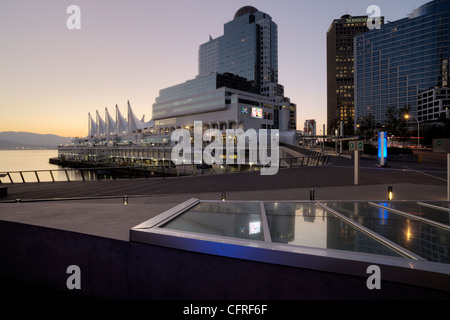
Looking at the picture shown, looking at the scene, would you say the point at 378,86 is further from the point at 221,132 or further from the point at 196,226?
the point at 196,226

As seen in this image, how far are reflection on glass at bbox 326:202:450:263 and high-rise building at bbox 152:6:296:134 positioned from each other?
8042 centimetres

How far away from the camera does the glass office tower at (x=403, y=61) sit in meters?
129

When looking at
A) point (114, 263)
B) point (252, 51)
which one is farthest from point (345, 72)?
point (114, 263)

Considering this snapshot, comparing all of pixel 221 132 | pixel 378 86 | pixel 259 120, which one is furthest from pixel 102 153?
pixel 378 86

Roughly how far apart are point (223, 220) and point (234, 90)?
3437 inches

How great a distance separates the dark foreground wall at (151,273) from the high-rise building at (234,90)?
8219 cm

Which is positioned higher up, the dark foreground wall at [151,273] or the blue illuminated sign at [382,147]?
the blue illuminated sign at [382,147]

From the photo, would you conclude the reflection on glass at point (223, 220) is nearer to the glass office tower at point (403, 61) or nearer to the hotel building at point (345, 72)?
the glass office tower at point (403, 61)

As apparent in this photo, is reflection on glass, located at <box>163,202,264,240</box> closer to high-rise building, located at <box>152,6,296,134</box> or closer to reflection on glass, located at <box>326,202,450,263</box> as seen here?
reflection on glass, located at <box>326,202,450,263</box>

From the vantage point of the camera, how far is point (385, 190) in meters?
13.3

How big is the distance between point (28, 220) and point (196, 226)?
3349mm

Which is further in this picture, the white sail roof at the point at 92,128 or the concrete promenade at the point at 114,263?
the white sail roof at the point at 92,128

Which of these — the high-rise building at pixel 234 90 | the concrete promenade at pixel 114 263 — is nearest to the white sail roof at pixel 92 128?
the high-rise building at pixel 234 90
